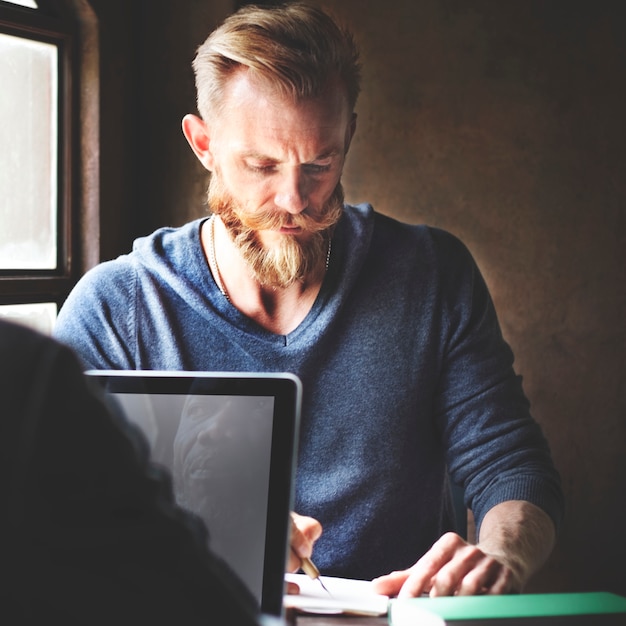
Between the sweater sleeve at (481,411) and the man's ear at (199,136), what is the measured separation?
0.45 meters

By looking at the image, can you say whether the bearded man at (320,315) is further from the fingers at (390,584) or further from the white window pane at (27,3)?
the white window pane at (27,3)

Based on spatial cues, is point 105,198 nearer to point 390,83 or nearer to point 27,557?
point 390,83

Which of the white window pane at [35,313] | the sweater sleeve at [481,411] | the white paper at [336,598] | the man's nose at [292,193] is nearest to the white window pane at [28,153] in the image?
the white window pane at [35,313]

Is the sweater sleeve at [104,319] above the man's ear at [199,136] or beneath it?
beneath

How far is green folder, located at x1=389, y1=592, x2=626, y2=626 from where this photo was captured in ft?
2.49

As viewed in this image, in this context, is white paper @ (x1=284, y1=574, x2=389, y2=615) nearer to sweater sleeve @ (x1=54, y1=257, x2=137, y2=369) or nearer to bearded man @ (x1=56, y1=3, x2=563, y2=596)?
bearded man @ (x1=56, y1=3, x2=563, y2=596)

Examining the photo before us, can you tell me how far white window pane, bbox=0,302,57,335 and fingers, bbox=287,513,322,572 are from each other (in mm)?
1501

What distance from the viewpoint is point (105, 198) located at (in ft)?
7.91

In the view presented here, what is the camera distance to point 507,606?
2.56 feet

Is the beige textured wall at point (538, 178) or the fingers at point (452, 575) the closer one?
the fingers at point (452, 575)

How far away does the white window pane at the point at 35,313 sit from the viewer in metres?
2.23

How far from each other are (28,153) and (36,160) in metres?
0.04

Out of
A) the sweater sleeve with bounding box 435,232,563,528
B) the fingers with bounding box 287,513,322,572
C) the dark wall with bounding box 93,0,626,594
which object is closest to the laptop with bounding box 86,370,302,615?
the fingers with bounding box 287,513,322,572

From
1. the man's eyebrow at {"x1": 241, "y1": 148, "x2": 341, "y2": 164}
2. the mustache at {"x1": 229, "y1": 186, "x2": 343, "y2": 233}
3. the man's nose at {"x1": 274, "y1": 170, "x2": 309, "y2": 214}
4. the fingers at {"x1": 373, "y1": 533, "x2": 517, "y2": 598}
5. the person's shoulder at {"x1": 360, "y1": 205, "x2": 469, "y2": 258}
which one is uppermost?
the man's eyebrow at {"x1": 241, "y1": 148, "x2": 341, "y2": 164}
